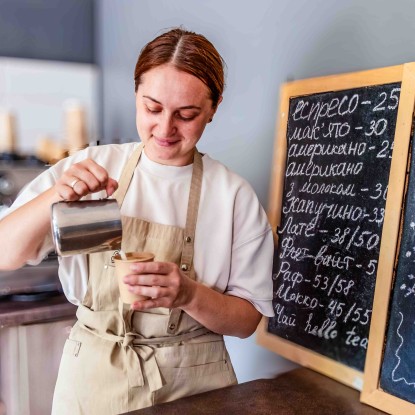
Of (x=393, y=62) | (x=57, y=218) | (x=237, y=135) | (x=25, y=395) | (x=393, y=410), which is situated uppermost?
(x=393, y=62)

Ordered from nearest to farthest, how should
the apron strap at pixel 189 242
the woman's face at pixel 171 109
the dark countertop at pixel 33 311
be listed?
the woman's face at pixel 171 109
the apron strap at pixel 189 242
the dark countertop at pixel 33 311

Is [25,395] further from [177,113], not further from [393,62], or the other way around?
[393,62]

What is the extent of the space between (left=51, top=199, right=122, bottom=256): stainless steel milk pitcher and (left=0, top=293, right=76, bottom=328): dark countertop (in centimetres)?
125

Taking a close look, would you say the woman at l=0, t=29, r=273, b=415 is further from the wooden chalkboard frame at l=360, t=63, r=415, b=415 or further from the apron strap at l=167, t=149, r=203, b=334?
the wooden chalkboard frame at l=360, t=63, r=415, b=415

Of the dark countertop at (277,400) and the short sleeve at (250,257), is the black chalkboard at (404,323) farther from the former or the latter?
the short sleeve at (250,257)

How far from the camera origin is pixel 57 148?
8.61 ft

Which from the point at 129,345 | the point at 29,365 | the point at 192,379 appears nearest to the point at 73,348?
the point at 129,345

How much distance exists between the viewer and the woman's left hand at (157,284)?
3.32 ft

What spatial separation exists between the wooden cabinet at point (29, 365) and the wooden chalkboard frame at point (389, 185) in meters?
1.02

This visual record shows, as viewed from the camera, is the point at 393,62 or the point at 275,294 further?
the point at 275,294

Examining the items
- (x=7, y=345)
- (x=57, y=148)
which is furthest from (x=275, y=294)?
(x=57, y=148)

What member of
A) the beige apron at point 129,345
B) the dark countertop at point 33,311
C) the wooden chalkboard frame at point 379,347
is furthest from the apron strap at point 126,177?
the dark countertop at point 33,311

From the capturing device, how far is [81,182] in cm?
104

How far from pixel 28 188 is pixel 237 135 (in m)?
0.87
